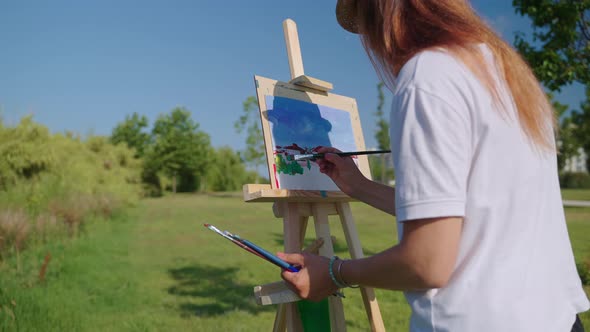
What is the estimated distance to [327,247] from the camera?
228cm

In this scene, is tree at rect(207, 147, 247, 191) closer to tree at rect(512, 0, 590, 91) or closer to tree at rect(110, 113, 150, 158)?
tree at rect(110, 113, 150, 158)

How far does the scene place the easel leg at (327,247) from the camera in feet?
7.23

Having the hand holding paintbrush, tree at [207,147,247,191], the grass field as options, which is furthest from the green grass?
tree at [207,147,247,191]

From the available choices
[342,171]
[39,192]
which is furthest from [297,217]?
[39,192]

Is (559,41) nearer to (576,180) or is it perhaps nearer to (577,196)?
(577,196)

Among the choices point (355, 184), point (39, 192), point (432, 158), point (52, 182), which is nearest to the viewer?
point (432, 158)

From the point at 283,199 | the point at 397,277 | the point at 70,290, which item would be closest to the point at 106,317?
the point at 70,290

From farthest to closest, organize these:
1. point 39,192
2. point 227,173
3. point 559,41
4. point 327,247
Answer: point 227,173, point 39,192, point 559,41, point 327,247

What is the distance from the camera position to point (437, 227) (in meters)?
0.80

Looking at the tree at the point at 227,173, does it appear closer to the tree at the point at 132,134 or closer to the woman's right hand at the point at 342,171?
the tree at the point at 132,134

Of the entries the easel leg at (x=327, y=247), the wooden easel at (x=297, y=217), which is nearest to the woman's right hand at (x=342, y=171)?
the wooden easel at (x=297, y=217)

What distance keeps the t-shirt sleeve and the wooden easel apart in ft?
3.87

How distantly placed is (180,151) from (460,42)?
31.1 meters

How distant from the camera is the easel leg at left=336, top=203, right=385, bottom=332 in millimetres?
2328
